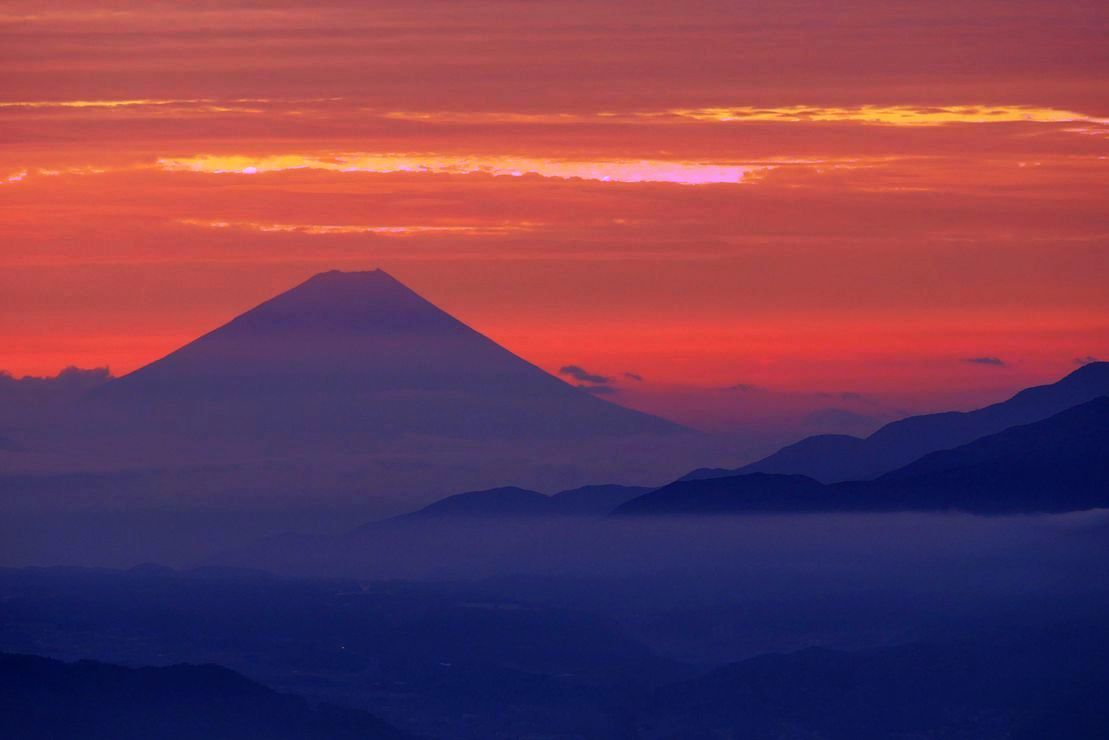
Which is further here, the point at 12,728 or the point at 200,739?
the point at 200,739

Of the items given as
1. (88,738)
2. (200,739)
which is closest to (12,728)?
(88,738)

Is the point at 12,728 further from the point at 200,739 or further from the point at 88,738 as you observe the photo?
the point at 200,739

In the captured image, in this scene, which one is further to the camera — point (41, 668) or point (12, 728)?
point (41, 668)
